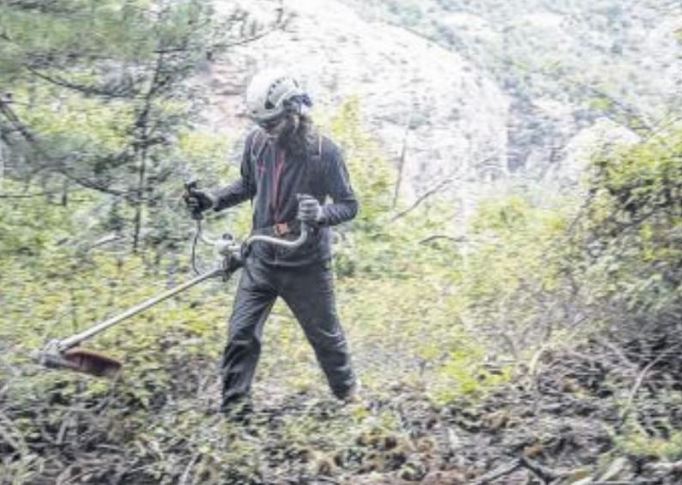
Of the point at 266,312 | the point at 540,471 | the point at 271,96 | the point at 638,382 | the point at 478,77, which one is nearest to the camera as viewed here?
the point at 540,471

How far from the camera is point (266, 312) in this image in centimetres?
653

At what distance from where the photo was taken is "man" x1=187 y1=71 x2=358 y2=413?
613 centimetres

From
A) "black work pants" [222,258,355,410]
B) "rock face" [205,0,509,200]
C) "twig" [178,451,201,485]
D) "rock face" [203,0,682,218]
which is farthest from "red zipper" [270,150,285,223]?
"rock face" [205,0,509,200]

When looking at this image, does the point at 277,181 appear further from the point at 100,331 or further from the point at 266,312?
the point at 100,331

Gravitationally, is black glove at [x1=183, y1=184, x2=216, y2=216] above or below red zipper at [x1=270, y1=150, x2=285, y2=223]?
below

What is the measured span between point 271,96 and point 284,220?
0.69 metres

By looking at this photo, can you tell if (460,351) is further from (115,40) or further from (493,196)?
(493,196)

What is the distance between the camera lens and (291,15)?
9.06 m

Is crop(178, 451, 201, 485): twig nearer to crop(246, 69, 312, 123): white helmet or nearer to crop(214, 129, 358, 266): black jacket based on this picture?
crop(214, 129, 358, 266): black jacket

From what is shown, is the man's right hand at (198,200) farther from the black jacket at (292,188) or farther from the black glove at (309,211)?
the black glove at (309,211)

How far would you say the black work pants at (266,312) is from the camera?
641 cm

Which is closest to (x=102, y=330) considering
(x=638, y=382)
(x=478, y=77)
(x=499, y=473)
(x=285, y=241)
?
(x=285, y=241)

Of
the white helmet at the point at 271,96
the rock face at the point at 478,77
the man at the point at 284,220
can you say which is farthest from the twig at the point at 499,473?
the rock face at the point at 478,77

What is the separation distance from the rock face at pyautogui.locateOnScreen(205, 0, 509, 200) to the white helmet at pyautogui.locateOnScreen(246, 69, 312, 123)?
9.45 m
